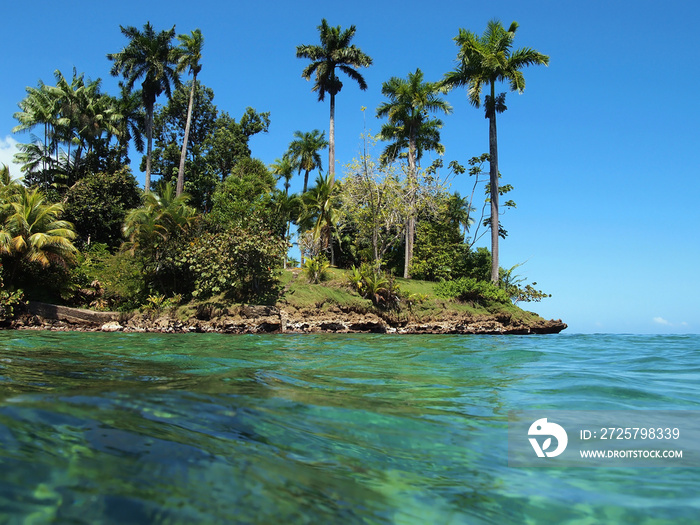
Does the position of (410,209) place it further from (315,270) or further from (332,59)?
(332,59)

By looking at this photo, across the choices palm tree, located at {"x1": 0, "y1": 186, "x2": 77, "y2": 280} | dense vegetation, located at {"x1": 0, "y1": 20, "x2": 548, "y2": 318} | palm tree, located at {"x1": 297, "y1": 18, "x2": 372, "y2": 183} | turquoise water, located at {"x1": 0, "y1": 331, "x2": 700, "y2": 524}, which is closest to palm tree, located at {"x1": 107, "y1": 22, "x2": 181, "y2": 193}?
dense vegetation, located at {"x1": 0, "y1": 20, "x2": 548, "y2": 318}

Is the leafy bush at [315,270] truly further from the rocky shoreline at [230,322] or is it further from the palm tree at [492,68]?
the palm tree at [492,68]

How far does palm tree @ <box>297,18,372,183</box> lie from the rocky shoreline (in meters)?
18.4

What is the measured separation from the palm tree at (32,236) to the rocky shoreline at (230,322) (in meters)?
2.00

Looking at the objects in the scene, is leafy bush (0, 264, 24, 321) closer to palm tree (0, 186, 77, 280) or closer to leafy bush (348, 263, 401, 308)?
palm tree (0, 186, 77, 280)

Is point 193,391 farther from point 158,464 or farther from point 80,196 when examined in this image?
point 80,196

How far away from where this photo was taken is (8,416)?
217 cm

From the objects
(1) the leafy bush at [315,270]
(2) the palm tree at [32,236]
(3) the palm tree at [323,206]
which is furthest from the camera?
(3) the palm tree at [323,206]

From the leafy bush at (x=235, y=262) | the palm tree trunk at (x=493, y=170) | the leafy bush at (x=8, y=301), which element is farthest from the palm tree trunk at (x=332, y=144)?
the leafy bush at (x=8, y=301)

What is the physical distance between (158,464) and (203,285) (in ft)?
57.1

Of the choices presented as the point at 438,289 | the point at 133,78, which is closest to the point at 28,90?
the point at 133,78

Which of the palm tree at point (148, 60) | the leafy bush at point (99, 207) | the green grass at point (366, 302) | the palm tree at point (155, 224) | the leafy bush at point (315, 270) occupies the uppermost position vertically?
the palm tree at point (148, 60)

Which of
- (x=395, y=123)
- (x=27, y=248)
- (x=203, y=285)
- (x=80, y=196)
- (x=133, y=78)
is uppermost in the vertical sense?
(x=133, y=78)

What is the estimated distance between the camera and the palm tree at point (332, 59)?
31969 mm
